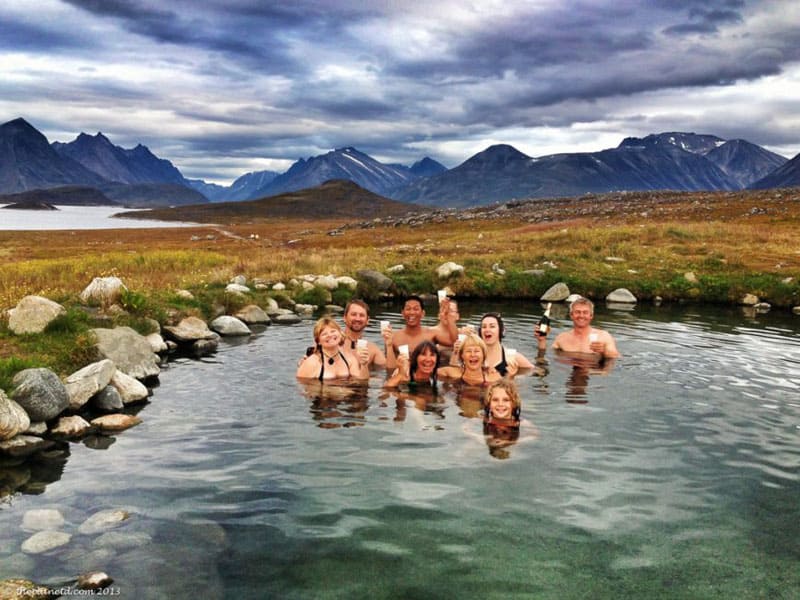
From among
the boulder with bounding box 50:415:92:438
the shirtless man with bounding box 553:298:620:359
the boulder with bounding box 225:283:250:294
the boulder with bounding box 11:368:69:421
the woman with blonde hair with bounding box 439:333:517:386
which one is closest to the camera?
the boulder with bounding box 11:368:69:421

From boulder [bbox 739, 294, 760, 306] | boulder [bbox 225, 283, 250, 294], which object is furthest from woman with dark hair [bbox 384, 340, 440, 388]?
boulder [bbox 739, 294, 760, 306]

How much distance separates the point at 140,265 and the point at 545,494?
94.4 feet

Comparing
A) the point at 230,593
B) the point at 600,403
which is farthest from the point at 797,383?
the point at 230,593

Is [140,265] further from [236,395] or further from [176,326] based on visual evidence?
[236,395]

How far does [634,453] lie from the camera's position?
399 inches

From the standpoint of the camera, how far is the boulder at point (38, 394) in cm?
1087

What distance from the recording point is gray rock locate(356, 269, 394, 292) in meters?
29.3

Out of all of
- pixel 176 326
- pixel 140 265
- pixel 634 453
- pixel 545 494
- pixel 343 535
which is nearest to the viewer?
pixel 343 535

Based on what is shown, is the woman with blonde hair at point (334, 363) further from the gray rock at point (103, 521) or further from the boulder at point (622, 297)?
the boulder at point (622, 297)

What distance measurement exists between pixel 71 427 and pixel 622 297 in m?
23.6

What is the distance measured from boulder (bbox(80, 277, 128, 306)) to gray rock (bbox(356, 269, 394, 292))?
12.5 meters

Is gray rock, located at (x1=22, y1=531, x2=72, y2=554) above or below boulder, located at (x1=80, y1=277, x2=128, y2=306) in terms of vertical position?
below

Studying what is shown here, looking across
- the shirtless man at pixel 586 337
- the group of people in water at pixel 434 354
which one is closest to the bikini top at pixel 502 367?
the group of people in water at pixel 434 354

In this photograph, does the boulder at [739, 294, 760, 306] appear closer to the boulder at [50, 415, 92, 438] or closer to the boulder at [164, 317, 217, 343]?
the boulder at [164, 317, 217, 343]
